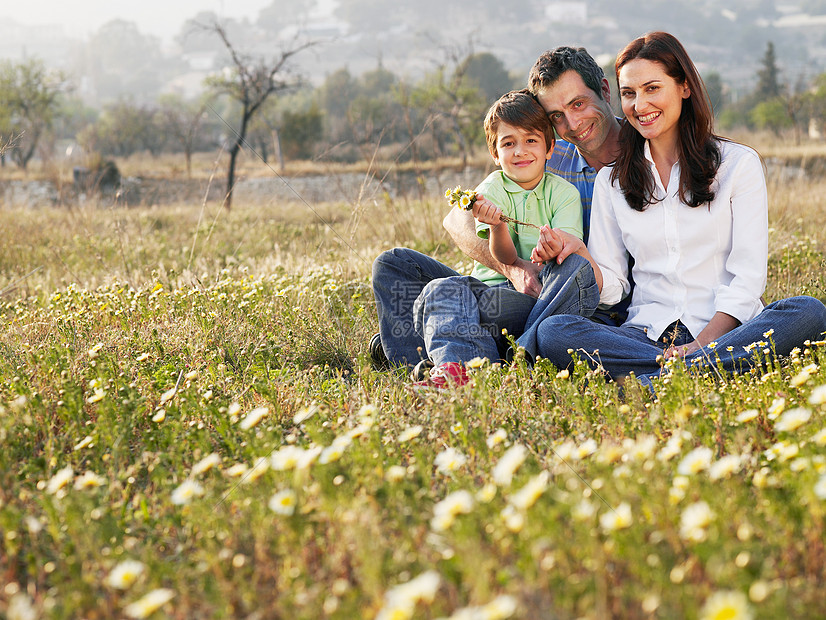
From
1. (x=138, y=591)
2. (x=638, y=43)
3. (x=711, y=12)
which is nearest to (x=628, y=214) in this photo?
(x=638, y=43)

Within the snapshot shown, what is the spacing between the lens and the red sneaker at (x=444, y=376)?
8.41ft

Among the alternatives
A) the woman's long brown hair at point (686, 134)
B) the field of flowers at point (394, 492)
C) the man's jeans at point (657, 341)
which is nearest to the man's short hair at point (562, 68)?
the woman's long brown hair at point (686, 134)

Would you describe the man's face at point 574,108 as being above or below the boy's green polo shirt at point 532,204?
above

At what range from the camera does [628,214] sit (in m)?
2.97

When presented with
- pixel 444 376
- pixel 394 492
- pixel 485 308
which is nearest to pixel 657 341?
pixel 485 308

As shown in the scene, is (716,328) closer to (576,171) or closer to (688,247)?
(688,247)

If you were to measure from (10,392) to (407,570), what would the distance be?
185 cm

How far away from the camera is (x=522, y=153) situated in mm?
3051

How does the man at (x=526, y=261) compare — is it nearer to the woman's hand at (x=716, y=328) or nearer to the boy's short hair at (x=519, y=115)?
the boy's short hair at (x=519, y=115)

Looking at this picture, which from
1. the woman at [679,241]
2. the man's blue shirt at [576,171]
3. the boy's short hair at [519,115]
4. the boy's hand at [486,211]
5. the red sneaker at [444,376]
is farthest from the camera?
the man's blue shirt at [576,171]

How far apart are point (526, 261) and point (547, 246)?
317 millimetres

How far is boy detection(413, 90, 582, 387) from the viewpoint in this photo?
9.27ft

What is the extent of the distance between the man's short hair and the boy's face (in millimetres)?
263

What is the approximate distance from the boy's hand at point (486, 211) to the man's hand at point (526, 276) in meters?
0.34
